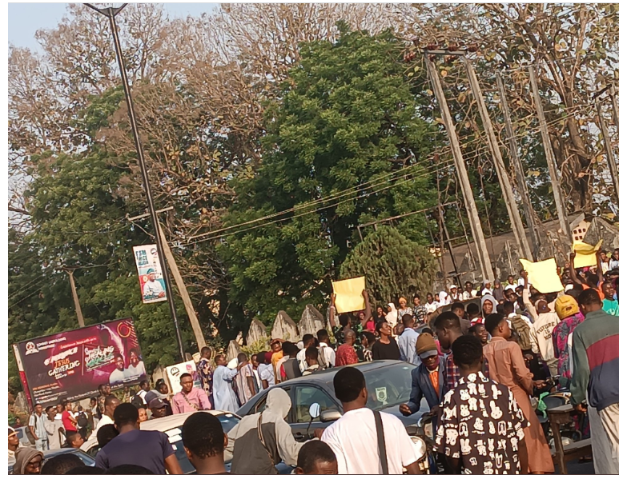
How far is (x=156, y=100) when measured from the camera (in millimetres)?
43219

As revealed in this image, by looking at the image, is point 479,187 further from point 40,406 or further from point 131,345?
point 40,406

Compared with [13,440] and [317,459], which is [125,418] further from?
[13,440]

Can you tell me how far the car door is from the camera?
10836 mm

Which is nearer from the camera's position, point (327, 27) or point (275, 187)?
point (275, 187)

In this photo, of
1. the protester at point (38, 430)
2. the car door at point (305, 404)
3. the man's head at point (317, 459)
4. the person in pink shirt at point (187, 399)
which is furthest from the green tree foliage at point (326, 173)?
the man's head at point (317, 459)

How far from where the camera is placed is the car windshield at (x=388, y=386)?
1088cm

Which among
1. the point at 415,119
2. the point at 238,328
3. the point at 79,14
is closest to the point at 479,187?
the point at 415,119

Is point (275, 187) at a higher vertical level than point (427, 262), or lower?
higher

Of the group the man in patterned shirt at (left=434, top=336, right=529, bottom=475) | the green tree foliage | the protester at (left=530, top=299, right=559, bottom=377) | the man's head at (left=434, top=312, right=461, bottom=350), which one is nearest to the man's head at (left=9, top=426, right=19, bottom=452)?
the man's head at (left=434, top=312, right=461, bottom=350)

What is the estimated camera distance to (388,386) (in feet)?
36.4

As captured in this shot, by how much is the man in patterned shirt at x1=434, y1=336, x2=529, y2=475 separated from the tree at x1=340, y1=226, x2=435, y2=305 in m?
25.7

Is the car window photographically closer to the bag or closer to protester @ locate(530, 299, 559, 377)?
protester @ locate(530, 299, 559, 377)

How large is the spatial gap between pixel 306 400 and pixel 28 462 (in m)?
3.69

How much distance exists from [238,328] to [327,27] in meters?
14.0
